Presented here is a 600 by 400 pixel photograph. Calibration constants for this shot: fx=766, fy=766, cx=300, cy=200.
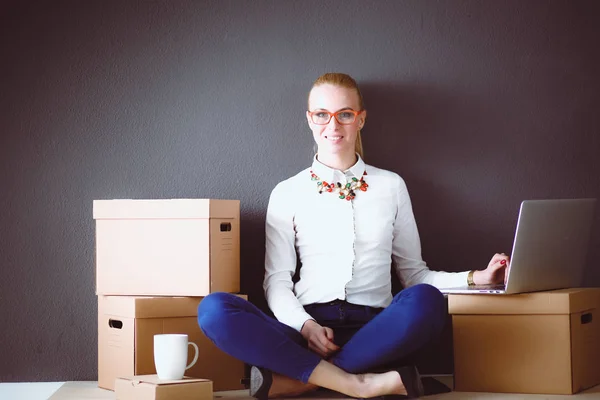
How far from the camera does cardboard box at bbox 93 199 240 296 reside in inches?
93.3

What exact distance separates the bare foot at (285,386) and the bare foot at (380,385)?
163mm

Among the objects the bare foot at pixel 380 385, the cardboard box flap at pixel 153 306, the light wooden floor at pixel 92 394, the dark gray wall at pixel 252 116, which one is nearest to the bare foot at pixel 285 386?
the light wooden floor at pixel 92 394

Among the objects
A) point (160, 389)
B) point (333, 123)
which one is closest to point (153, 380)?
point (160, 389)

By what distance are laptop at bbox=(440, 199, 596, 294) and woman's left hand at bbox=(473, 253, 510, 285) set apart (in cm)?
2

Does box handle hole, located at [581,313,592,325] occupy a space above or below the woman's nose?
below

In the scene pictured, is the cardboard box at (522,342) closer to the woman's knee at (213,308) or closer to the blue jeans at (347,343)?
the blue jeans at (347,343)

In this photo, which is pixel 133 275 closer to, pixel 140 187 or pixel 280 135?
pixel 140 187

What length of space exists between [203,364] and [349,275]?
54 cm

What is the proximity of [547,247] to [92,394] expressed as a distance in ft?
4.83

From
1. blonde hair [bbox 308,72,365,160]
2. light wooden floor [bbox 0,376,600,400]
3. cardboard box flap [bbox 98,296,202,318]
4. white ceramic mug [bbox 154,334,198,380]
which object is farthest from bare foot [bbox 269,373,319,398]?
blonde hair [bbox 308,72,365,160]

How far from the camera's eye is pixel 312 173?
8.45 ft

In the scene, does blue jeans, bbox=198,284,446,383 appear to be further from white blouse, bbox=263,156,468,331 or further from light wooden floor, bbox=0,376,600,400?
white blouse, bbox=263,156,468,331

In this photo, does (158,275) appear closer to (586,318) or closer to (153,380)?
(153,380)

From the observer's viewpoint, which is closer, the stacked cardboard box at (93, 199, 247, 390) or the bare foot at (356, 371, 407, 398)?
the bare foot at (356, 371, 407, 398)
